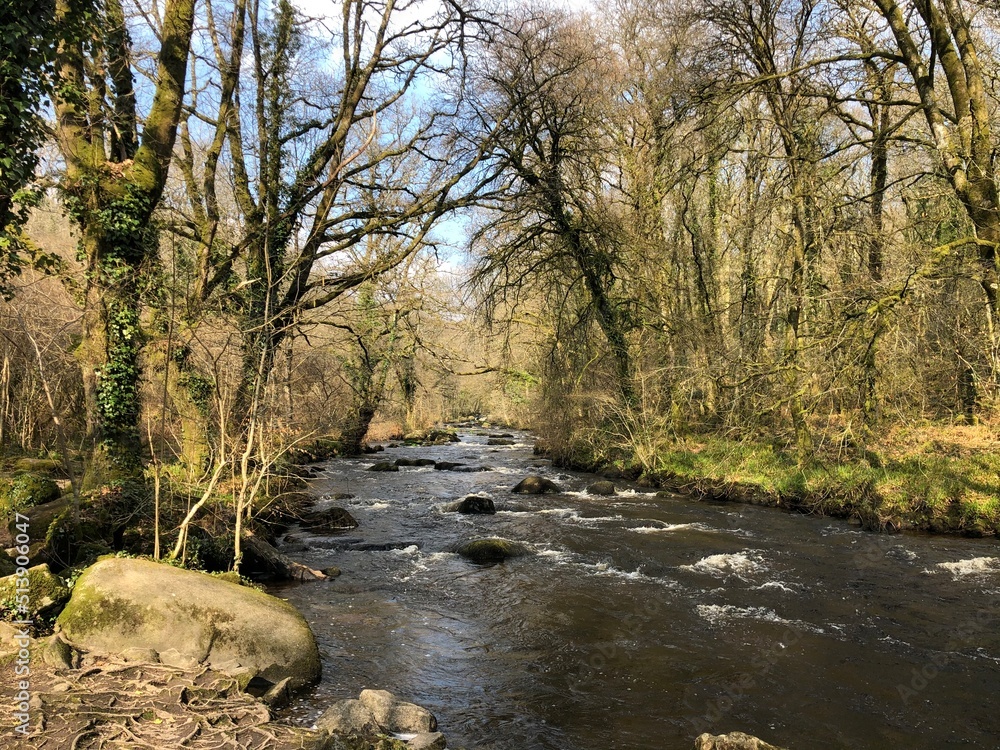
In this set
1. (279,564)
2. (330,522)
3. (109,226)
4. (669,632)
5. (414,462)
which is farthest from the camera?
(414,462)

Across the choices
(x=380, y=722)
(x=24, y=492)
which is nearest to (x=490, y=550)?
(x=380, y=722)

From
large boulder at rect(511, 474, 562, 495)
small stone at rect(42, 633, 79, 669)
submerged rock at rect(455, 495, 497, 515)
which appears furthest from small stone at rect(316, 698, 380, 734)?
large boulder at rect(511, 474, 562, 495)

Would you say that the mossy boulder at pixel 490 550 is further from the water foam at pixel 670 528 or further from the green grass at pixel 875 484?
the green grass at pixel 875 484

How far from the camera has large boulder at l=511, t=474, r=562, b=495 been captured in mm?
17000

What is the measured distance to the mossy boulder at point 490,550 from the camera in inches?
417

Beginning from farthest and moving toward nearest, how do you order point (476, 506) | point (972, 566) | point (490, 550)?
point (476, 506)
point (490, 550)
point (972, 566)

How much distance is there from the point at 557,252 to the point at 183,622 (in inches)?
595

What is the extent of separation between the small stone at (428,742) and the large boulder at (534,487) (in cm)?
1213

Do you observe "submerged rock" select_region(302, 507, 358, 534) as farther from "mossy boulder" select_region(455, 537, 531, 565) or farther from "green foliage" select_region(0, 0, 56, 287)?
"green foliage" select_region(0, 0, 56, 287)

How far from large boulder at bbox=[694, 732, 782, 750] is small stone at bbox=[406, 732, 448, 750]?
6.56 ft

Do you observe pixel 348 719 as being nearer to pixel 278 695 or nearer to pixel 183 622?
pixel 278 695

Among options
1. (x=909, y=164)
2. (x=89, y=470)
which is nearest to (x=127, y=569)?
(x=89, y=470)

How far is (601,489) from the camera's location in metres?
16.6

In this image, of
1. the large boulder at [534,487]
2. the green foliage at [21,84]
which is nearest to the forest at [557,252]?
the green foliage at [21,84]
